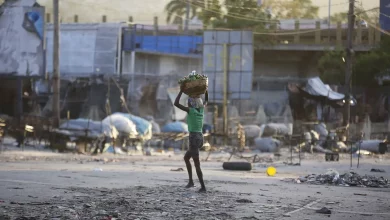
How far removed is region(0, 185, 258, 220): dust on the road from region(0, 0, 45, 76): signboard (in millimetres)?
23206

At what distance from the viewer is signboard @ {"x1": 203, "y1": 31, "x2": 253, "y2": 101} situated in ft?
117

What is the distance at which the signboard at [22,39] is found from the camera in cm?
3462

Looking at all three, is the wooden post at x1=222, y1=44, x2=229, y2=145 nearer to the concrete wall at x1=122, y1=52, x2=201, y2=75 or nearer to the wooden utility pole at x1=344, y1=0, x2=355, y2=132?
the wooden utility pole at x1=344, y1=0, x2=355, y2=132

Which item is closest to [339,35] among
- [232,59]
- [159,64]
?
[159,64]

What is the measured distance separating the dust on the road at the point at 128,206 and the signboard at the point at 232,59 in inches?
937

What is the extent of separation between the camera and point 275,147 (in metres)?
34.1

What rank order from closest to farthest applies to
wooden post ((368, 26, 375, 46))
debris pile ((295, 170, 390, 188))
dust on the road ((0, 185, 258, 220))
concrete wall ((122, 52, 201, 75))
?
dust on the road ((0, 185, 258, 220)) → debris pile ((295, 170, 390, 188)) → concrete wall ((122, 52, 201, 75)) → wooden post ((368, 26, 375, 46))

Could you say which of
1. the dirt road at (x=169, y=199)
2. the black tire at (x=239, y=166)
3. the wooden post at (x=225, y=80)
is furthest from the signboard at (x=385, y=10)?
the dirt road at (x=169, y=199)

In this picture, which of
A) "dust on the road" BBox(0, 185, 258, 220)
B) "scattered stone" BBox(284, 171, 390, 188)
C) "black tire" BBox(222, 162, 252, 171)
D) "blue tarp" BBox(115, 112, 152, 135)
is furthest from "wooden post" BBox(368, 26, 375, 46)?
"dust on the road" BBox(0, 185, 258, 220)

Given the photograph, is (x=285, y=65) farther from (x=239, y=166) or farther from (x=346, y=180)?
(x=346, y=180)

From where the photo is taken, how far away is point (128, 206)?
998 cm

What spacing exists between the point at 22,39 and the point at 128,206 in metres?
26.2

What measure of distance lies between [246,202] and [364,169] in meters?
11.2

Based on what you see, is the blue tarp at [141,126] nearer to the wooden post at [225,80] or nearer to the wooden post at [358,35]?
the wooden post at [225,80]
